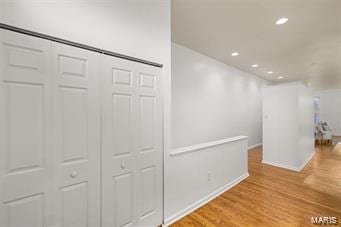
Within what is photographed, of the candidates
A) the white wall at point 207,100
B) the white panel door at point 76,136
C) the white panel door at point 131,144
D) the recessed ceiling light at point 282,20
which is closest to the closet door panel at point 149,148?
the white panel door at point 131,144

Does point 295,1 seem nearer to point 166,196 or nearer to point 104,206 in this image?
point 166,196

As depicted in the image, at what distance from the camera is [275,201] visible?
242 centimetres

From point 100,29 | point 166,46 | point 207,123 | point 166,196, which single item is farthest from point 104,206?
point 207,123

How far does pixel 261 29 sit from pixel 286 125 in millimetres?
2607

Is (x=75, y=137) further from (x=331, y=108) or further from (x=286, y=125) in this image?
(x=331, y=108)

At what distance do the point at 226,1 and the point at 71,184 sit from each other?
2.84 m

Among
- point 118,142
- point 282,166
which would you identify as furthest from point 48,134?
point 282,166

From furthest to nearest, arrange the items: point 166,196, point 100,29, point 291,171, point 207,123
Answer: point 207,123 < point 291,171 < point 166,196 < point 100,29

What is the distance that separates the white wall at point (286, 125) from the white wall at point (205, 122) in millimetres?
1145

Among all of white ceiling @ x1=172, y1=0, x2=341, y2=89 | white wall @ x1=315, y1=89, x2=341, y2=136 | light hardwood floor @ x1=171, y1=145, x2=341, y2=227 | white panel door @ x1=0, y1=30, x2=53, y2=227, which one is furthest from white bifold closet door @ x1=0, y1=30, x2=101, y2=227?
white wall @ x1=315, y1=89, x2=341, y2=136

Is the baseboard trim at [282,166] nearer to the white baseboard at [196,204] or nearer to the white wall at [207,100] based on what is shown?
the white wall at [207,100]

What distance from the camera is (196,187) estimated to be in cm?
231

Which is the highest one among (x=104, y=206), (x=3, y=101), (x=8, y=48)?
(x=8, y=48)

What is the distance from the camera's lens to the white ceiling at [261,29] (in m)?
2.17
